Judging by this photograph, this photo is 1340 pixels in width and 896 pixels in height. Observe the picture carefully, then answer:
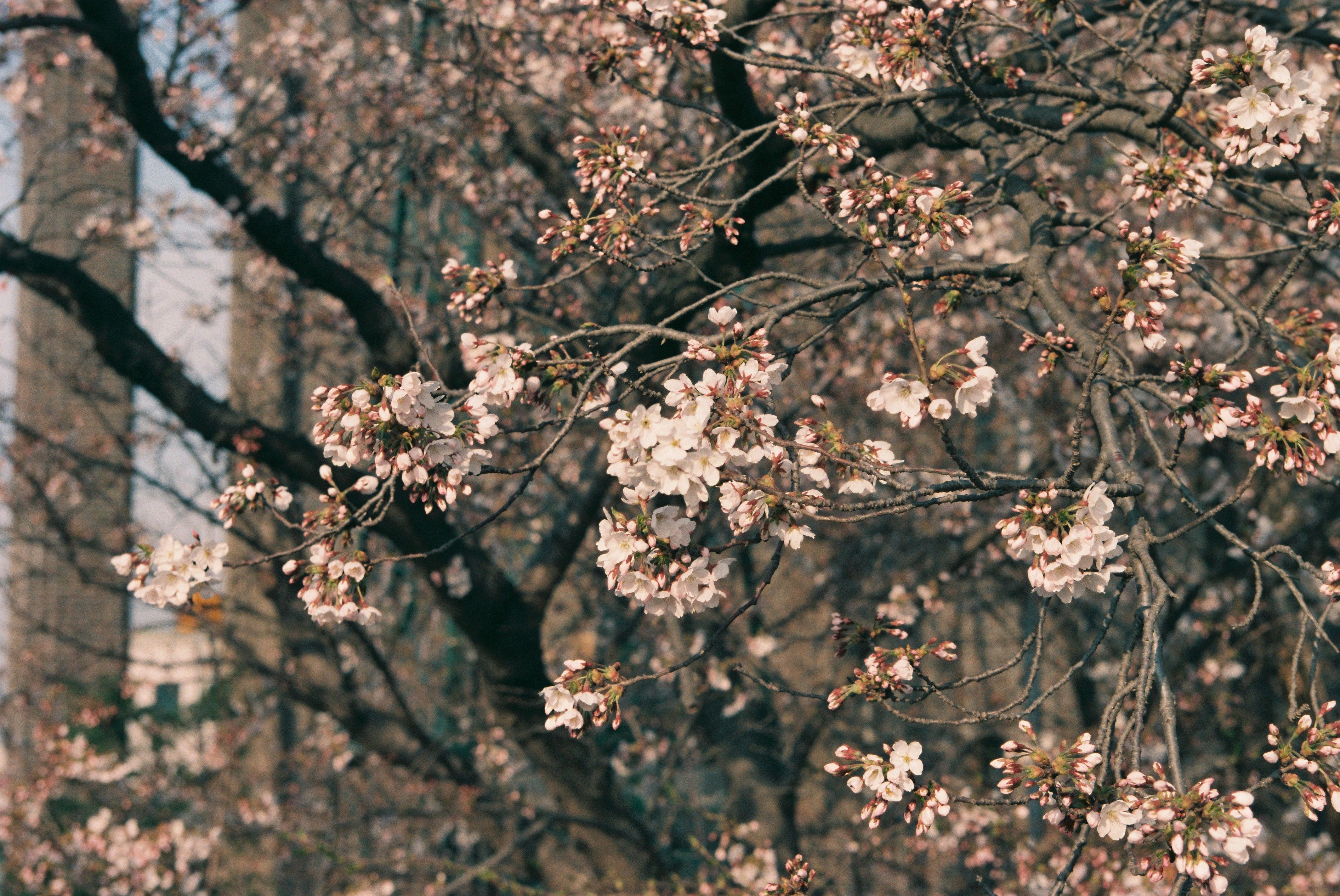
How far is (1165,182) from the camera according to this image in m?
3.20

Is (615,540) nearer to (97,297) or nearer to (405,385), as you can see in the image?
(405,385)

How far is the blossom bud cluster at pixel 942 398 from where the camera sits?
2502 mm

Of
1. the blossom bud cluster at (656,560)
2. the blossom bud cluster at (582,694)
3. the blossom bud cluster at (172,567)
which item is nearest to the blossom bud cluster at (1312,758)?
the blossom bud cluster at (656,560)

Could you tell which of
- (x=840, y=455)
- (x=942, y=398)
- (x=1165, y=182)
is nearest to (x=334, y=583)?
(x=840, y=455)

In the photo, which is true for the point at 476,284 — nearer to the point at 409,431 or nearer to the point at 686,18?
the point at 409,431

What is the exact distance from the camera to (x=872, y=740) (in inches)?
302

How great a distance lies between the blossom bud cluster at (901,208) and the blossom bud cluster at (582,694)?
4.36 feet

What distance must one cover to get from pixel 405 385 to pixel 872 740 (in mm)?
5822

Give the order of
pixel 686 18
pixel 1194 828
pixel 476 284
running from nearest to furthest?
pixel 1194 828 < pixel 476 284 < pixel 686 18

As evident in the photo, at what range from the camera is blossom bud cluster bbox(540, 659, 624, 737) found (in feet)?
9.23

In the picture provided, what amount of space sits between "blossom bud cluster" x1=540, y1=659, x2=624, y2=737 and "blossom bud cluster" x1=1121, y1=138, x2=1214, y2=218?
6.69ft

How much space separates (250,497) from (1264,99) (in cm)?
304

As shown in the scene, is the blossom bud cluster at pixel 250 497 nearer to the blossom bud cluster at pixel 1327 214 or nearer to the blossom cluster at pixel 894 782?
the blossom cluster at pixel 894 782

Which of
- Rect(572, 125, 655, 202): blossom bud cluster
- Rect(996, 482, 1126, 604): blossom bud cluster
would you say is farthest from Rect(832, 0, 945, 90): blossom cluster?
Rect(996, 482, 1126, 604): blossom bud cluster
